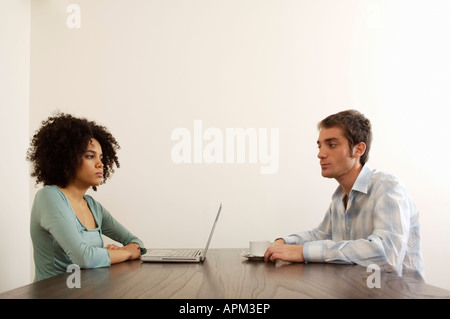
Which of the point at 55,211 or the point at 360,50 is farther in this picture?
the point at 360,50

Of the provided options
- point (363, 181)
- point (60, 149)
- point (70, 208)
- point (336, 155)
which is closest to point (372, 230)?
point (363, 181)

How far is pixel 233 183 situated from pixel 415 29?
5.53 ft

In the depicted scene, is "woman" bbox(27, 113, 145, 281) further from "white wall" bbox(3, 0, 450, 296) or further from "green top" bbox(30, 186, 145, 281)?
"white wall" bbox(3, 0, 450, 296)

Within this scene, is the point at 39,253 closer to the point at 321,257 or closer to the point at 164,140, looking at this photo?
the point at 321,257

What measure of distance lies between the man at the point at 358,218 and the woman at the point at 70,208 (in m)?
0.65

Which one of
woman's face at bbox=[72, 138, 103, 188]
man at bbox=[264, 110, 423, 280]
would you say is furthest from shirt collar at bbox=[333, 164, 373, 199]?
woman's face at bbox=[72, 138, 103, 188]

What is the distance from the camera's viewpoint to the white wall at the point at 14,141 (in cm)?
221

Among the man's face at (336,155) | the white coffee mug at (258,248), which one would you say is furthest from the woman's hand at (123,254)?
the man's face at (336,155)

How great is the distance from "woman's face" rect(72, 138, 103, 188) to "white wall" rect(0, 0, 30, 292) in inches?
30.0

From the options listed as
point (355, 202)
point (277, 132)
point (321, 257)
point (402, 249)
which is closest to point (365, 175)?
point (355, 202)

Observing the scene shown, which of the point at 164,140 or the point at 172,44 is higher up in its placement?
the point at 172,44

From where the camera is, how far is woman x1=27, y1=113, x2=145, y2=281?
1.35 meters
